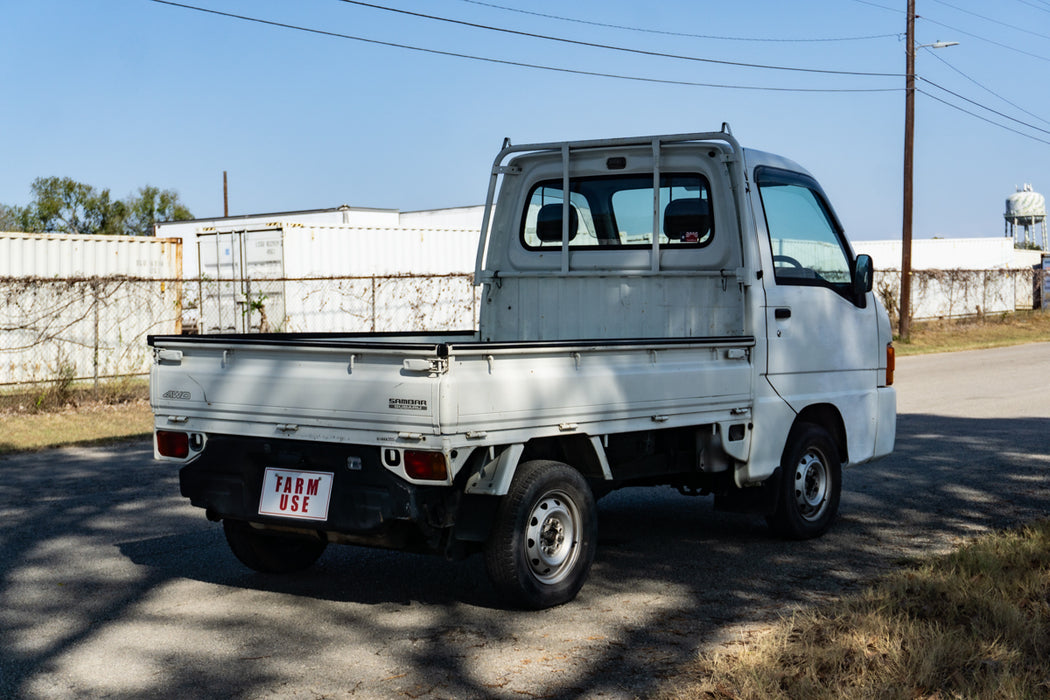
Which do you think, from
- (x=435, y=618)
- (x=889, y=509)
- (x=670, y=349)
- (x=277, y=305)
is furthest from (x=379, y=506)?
(x=277, y=305)

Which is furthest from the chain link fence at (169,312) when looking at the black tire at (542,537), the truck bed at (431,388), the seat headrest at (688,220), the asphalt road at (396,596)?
the black tire at (542,537)

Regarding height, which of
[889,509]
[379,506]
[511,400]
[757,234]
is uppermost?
[757,234]

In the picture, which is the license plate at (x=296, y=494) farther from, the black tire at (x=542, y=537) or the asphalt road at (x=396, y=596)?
the black tire at (x=542, y=537)

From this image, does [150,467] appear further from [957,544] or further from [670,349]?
[957,544]

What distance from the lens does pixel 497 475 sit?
17.3 ft

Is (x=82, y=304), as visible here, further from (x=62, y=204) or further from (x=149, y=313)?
(x=62, y=204)

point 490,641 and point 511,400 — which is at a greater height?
point 511,400

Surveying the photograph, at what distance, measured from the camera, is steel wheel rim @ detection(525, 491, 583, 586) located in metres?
5.52

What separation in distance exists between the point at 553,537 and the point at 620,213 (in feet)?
8.81

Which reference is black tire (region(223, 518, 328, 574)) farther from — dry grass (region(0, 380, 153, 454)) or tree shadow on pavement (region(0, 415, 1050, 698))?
dry grass (region(0, 380, 153, 454))

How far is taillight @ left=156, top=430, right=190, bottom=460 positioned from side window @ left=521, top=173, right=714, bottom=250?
2.89 metres

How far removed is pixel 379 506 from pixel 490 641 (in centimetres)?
79

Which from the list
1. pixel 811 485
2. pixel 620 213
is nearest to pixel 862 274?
pixel 811 485

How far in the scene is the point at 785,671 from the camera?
14.7 feet
